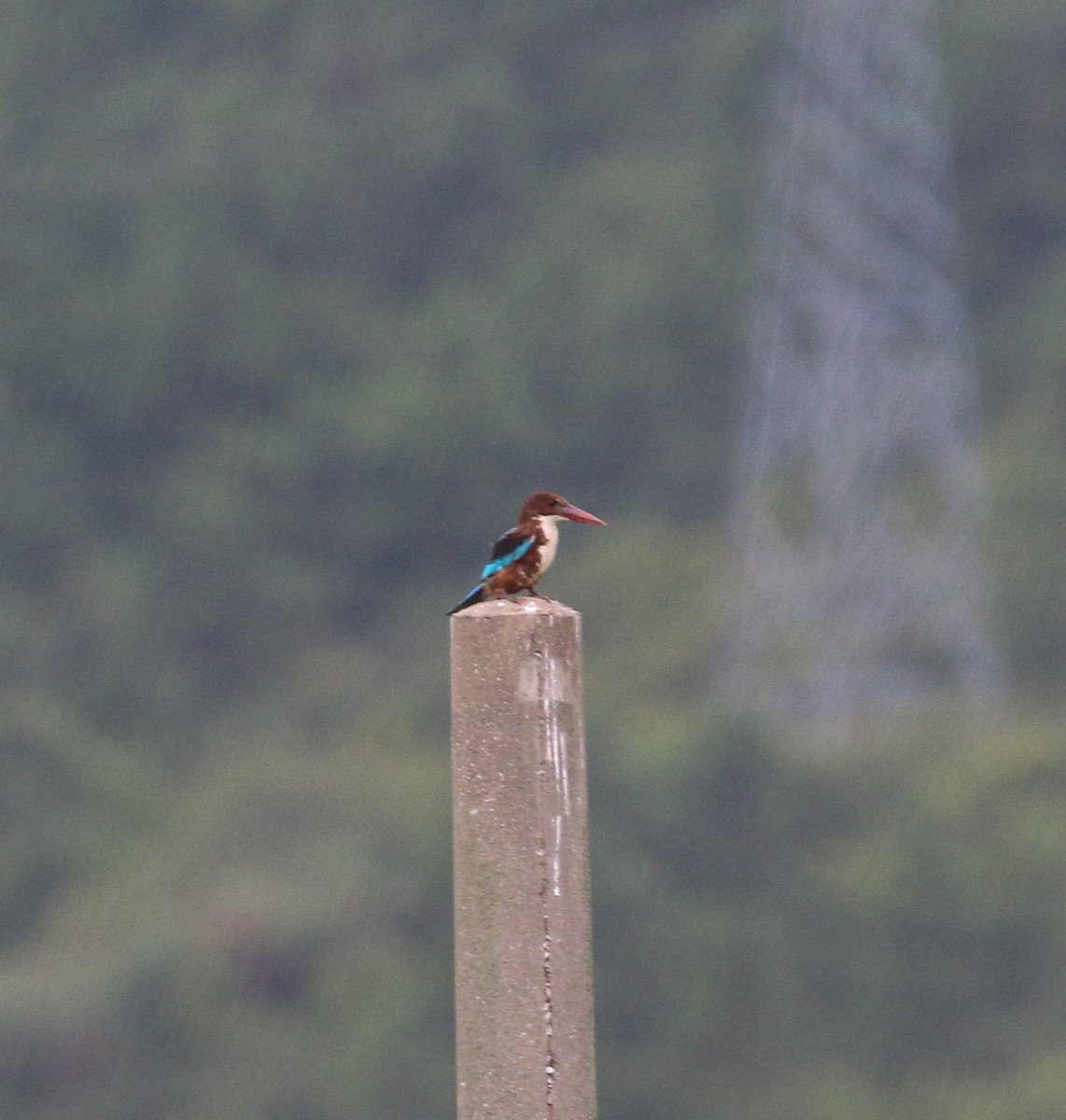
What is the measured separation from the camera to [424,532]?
36.1 metres

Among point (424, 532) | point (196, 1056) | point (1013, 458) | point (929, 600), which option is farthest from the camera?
point (424, 532)

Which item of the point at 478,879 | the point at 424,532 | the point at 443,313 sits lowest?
the point at 478,879

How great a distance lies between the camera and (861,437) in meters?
31.3

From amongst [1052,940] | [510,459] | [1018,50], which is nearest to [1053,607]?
[1052,940]

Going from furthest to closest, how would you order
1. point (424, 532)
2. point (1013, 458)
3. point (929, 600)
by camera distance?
point (424, 532) → point (1013, 458) → point (929, 600)

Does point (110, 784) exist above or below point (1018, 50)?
below

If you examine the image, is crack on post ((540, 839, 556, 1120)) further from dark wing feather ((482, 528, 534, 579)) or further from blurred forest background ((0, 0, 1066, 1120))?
blurred forest background ((0, 0, 1066, 1120))

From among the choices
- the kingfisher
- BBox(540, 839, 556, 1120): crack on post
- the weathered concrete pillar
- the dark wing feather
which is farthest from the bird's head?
BBox(540, 839, 556, 1120): crack on post

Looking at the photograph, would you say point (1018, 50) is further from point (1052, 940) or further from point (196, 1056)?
point (196, 1056)

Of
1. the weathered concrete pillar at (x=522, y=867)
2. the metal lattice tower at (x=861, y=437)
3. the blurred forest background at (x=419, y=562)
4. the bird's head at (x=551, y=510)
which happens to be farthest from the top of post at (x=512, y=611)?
the metal lattice tower at (x=861, y=437)

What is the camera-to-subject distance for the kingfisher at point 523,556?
467 cm

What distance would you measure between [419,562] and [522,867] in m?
32.0

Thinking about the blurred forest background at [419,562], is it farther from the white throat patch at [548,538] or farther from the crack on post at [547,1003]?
the crack on post at [547,1003]

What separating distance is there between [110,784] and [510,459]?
7.08 metres
